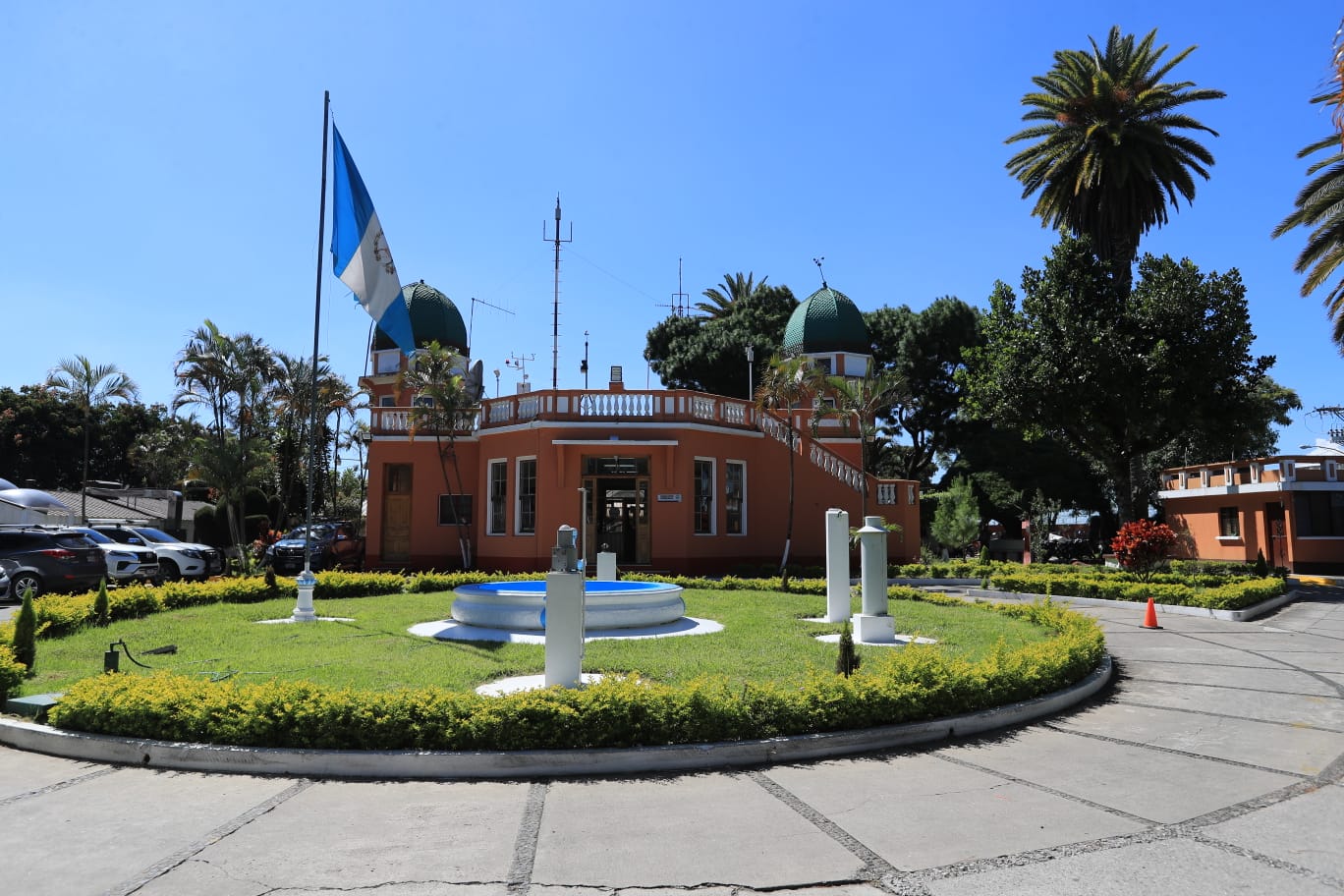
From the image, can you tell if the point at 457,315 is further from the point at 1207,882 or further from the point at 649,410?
the point at 1207,882

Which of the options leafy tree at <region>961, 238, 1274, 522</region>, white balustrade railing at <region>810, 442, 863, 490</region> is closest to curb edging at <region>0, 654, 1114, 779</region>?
white balustrade railing at <region>810, 442, 863, 490</region>

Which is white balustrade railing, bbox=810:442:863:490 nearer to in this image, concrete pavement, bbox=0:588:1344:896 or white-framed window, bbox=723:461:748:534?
white-framed window, bbox=723:461:748:534

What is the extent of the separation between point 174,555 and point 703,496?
14583mm

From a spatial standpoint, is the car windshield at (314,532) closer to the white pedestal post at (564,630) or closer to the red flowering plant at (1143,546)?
the white pedestal post at (564,630)

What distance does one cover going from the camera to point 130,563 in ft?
70.0

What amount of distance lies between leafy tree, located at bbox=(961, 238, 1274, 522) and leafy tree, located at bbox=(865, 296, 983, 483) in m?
17.7

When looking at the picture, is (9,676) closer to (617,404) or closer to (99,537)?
(617,404)

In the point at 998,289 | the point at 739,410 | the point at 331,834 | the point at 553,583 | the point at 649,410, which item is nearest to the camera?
the point at 331,834

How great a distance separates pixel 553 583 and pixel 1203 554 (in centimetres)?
3606

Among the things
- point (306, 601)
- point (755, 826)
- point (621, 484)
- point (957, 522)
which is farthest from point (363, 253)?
point (957, 522)

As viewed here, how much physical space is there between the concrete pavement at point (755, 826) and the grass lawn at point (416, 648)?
7.89ft

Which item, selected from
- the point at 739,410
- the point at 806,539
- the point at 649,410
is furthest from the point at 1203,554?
the point at 649,410

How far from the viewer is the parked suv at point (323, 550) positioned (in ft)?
84.4

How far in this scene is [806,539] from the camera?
84.1ft
